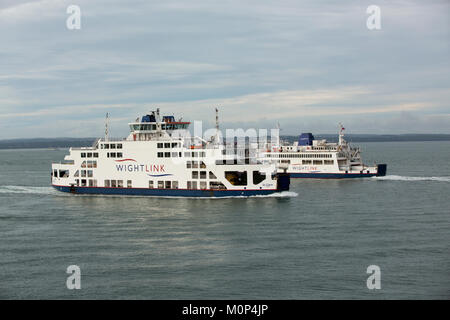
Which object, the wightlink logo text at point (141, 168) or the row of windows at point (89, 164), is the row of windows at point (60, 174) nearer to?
the row of windows at point (89, 164)

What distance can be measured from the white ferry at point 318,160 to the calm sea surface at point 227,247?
75.7ft

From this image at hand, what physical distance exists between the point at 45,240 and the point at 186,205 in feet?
50.3

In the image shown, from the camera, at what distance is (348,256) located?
27062mm

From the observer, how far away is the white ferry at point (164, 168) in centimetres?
4756

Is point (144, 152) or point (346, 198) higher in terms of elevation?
→ point (144, 152)

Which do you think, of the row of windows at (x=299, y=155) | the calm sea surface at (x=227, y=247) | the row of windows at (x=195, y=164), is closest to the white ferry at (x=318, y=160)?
the row of windows at (x=299, y=155)

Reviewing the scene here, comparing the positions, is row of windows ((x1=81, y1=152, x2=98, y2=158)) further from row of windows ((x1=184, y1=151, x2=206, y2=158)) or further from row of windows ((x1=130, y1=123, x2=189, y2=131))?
row of windows ((x1=184, y1=151, x2=206, y2=158))

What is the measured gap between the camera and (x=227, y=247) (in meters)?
29.6

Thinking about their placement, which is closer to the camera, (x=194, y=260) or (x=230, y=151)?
(x=194, y=260)

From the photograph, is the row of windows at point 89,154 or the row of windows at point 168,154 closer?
the row of windows at point 168,154

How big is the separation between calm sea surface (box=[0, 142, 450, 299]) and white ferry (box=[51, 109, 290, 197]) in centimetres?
183

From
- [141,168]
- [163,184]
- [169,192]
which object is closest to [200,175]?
[169,192]
